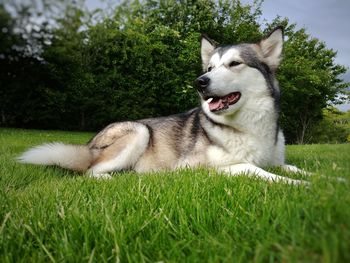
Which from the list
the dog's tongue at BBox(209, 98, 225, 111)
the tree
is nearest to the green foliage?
the dog's tongue at BBox(209, 98, 225, 111)

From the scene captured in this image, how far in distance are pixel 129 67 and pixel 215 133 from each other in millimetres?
16425

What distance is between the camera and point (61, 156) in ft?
14.1

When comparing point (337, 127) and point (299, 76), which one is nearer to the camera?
point (337, 127)

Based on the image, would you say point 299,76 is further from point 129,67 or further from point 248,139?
point 248,139

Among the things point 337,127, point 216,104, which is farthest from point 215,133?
point 337,127

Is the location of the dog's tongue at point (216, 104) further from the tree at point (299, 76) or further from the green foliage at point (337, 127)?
the tree at point (299, 76)

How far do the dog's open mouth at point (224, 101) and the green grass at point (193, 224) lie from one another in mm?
1414

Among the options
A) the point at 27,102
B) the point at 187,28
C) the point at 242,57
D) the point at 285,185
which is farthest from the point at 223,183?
the point at 187,28

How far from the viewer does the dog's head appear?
142 inches

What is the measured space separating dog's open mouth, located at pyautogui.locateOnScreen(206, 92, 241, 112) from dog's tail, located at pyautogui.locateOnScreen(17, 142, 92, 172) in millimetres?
1760

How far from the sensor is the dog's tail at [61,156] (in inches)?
167

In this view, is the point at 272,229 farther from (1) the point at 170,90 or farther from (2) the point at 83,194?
(1) the point at 170,90

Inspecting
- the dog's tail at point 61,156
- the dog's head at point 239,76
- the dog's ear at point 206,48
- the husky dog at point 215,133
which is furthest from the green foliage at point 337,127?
the dog's tail at point 61,156

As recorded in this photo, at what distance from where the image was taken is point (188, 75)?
67.4ft
